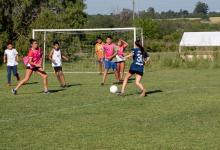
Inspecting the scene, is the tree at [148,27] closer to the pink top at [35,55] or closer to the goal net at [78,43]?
the goal net at [78,43]

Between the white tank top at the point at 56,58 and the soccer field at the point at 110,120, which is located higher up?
the white tank top at the point at 56,58

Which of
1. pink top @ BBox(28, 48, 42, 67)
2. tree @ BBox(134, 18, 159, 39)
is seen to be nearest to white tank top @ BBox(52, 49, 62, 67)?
pink top @ BBox(28, 48, 42, 67)

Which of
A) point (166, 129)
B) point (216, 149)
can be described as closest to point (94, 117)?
point (166, 129)

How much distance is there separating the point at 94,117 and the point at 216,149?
413cm

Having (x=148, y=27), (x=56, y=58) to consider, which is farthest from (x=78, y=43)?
(x=148, y=27)

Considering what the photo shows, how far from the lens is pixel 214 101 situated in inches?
603

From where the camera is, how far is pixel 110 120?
11.9 m

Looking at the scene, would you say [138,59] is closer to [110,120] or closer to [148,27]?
[110,120]

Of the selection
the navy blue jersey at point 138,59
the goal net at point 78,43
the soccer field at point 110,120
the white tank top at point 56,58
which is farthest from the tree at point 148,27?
the navy blue jersey at point 138,59

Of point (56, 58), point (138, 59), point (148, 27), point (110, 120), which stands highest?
point (148, 27)

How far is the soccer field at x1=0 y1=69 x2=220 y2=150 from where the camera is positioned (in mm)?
9492

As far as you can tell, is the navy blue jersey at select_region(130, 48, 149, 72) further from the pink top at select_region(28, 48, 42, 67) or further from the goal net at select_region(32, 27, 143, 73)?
the goal net at select_region(32, 27, 143, 73)

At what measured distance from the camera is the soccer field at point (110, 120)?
949cm

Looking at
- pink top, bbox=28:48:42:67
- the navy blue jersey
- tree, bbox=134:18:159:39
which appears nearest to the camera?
the navy blue jersey
